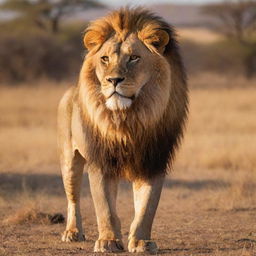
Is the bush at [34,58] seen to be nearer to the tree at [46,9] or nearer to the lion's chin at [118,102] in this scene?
the tree at [46,9]

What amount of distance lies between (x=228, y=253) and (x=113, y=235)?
734mm

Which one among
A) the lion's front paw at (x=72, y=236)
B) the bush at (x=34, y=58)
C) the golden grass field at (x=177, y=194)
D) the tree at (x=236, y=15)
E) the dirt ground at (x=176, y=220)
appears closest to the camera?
the dirt ground at (x=176, y=220)

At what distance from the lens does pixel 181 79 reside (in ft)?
17.1

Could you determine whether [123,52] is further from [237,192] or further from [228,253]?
[237,192]

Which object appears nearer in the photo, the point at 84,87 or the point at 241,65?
the point at 84,87

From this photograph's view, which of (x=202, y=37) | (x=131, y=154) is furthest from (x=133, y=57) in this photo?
(x=202, y=37)

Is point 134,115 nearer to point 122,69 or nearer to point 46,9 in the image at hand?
point 122,69

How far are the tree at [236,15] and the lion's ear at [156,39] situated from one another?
33.7 metres

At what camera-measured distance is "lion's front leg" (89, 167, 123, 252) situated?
16.5 ft

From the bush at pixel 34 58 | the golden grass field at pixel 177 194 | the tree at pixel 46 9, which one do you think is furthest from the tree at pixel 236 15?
the golden grass field at pixel 177 194

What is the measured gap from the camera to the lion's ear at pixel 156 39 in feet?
16.5

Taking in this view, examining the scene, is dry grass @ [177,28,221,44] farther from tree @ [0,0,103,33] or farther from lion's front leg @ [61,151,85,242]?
lion's front leg @ [61,151,85,242]

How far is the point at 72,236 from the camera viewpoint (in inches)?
232

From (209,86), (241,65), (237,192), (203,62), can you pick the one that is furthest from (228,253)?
(203,62)
